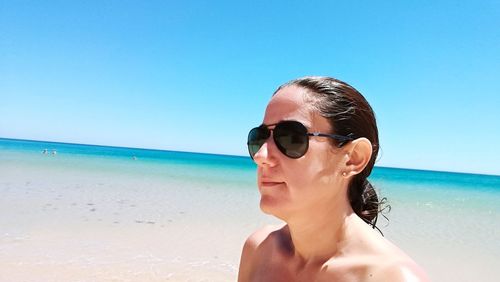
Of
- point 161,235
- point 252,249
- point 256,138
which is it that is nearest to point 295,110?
point 256,138

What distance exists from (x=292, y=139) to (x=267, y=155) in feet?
0.37

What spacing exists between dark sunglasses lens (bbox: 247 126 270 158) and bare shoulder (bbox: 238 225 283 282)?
49 cm

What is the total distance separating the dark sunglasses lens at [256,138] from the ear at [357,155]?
310 millimetres

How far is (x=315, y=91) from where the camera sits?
52.1 inches

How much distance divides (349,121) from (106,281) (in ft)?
13.2

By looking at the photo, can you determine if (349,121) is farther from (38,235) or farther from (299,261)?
(38,235)

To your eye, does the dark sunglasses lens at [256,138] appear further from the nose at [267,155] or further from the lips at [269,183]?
the lips at [269,183]

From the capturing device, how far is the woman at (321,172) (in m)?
1.24

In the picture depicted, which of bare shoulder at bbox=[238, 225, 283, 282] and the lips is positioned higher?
the lips

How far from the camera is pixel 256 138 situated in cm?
145

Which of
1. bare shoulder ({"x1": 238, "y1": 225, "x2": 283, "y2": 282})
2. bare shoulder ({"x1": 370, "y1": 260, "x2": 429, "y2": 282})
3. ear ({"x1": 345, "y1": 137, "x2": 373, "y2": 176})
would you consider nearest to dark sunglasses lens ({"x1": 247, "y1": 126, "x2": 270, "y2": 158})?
ear ({"x1": 345, "y1": 137, "x2": 373, "y2": 176})

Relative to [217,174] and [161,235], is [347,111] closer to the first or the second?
[161,235]

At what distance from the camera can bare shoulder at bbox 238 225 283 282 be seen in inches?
69.3

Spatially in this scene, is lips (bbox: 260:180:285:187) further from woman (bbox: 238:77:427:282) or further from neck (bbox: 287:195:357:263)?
neck (bbox: 287:195:357:263)
